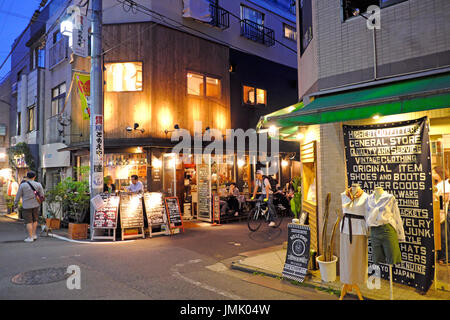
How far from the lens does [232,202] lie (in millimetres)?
15430

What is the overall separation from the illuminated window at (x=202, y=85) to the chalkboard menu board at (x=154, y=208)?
20.5ft

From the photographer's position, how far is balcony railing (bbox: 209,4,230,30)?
17.5 meters

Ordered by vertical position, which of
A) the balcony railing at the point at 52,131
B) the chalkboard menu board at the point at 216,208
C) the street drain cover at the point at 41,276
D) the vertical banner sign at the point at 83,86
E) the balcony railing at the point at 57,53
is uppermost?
the balcony railing at the point at 57,53

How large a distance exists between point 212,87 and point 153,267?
455 inches

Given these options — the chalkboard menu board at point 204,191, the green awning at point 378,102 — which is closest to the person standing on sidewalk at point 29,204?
the chalkboard menu board at point 204,191

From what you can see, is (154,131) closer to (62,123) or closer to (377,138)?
(62,123)

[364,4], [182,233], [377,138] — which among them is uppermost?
[364,4]

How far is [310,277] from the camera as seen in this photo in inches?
269

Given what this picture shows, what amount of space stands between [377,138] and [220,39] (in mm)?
13156

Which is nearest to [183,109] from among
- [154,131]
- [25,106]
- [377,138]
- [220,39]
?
[154,131]

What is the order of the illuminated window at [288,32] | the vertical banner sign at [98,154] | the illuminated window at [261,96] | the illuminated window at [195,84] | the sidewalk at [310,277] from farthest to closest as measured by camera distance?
the illuminated window at [288,32] → the illuminated window at [261,96] → the illuminated window at [195,84] → the vertical banner sign at [98,154] → the sidewalk at [310,277]

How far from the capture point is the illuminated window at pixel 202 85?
16.5m

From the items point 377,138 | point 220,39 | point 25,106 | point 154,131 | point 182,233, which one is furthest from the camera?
point 25,106

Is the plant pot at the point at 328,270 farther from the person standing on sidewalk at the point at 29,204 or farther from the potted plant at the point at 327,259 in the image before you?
the person standing on sidewalk at the point at 29,204
